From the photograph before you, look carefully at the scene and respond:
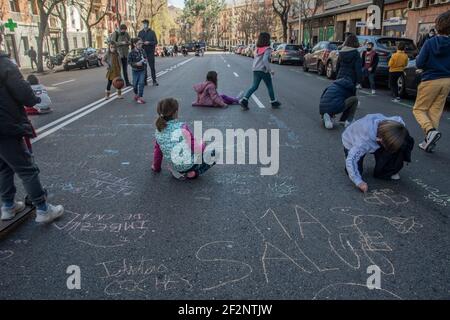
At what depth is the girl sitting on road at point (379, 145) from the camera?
411cm

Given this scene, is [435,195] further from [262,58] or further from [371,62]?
[371,62]

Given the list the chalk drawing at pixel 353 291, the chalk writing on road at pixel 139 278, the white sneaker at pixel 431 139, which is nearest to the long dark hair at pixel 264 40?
the white sneaker at pixel 431 139

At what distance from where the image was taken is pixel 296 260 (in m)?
2.99

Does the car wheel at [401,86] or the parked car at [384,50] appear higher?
the parked car at [384,50]

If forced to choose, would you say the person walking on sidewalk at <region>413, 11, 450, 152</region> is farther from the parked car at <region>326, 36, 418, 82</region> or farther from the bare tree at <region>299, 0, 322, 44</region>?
the bare tree at <region>299, 0, 322, 44</region>

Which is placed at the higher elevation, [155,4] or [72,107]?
[155,4]

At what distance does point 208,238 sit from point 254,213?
2.18 ft

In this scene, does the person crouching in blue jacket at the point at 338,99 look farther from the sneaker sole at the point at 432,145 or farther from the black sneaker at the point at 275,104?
the black sneaker at the point at 275,104

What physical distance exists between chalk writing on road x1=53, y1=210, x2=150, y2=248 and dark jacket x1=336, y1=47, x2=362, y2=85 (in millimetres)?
5407

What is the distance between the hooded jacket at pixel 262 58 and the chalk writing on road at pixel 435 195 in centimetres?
551

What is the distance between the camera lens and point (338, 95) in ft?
24.4

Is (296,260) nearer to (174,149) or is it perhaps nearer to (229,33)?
(174,149)

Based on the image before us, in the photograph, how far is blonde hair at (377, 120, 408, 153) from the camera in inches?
160

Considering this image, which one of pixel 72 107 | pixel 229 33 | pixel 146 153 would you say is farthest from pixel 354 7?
pixel 229 33
